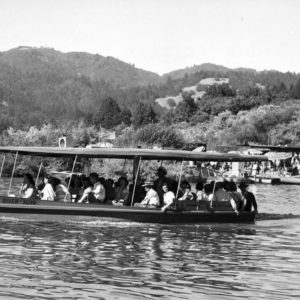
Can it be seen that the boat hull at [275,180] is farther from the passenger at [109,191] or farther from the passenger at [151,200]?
the passenger at [151,200]

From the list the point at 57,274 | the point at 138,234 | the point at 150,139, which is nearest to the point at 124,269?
the point at 57,274

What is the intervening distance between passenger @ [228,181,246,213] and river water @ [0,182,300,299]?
0.62 metres

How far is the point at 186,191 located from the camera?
1008 inches

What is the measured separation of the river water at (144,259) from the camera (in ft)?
47.5

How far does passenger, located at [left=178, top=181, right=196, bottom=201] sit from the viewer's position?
25506 mm

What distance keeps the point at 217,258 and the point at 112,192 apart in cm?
762

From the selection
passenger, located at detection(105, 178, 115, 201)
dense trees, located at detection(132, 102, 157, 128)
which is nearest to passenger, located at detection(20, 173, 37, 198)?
passenger, located at detection(105, 178, 115, 201)

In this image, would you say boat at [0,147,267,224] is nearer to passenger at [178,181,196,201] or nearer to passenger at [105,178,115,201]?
passenger at [178,181,196,201]

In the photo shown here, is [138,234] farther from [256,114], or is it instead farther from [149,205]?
[256,114]

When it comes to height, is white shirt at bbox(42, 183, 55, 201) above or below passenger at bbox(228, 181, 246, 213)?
below

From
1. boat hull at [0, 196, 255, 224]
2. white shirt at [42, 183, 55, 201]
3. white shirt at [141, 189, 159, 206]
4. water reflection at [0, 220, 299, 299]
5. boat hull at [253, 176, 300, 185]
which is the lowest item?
water reflection at [0, 220, 299, 299]

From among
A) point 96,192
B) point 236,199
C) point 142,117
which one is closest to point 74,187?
point 96,192

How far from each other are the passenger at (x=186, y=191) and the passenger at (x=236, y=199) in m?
1.19

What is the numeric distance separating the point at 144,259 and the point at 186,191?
304 inches
